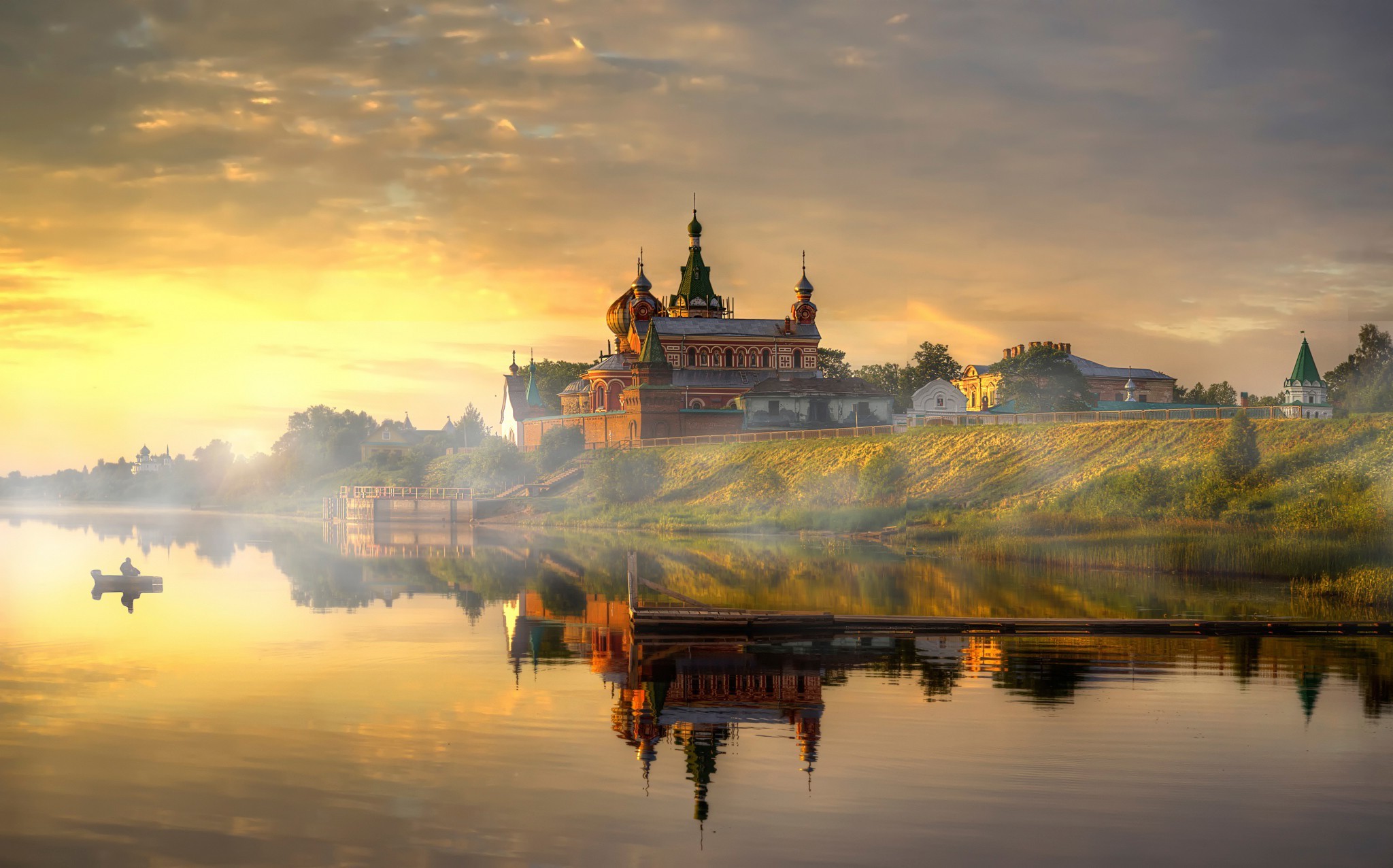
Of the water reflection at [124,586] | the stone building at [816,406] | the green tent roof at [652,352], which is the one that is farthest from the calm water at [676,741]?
the green tent roof at [652,352]

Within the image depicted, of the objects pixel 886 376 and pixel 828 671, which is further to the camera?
pixel 886 376

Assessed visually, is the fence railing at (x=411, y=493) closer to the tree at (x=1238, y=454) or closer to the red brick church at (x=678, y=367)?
the red brick church at (x=678, y=367)

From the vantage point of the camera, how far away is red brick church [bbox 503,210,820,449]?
119000mm

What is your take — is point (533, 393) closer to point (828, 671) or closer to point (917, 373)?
point (917, 373)

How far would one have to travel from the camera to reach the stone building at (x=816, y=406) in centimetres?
11856

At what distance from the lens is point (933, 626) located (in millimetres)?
32594

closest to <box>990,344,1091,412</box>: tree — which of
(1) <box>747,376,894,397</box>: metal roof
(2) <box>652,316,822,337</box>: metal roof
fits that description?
(1) <box>747,376,894,397</box>: metal roof

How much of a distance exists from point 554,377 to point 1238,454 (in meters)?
110

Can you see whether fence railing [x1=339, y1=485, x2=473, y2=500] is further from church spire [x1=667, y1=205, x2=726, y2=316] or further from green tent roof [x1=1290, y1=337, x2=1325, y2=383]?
green tent roof [x1=1290, y1=337, x2=1325, y2=383]

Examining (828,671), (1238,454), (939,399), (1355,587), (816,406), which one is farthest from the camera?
(939,399)

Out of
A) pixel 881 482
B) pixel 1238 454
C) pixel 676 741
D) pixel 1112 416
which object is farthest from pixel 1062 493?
pixel 676 741

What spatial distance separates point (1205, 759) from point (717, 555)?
40.4m

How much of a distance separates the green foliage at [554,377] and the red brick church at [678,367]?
565 centimetres

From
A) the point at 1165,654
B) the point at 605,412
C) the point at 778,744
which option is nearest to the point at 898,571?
the point at 1165,654
